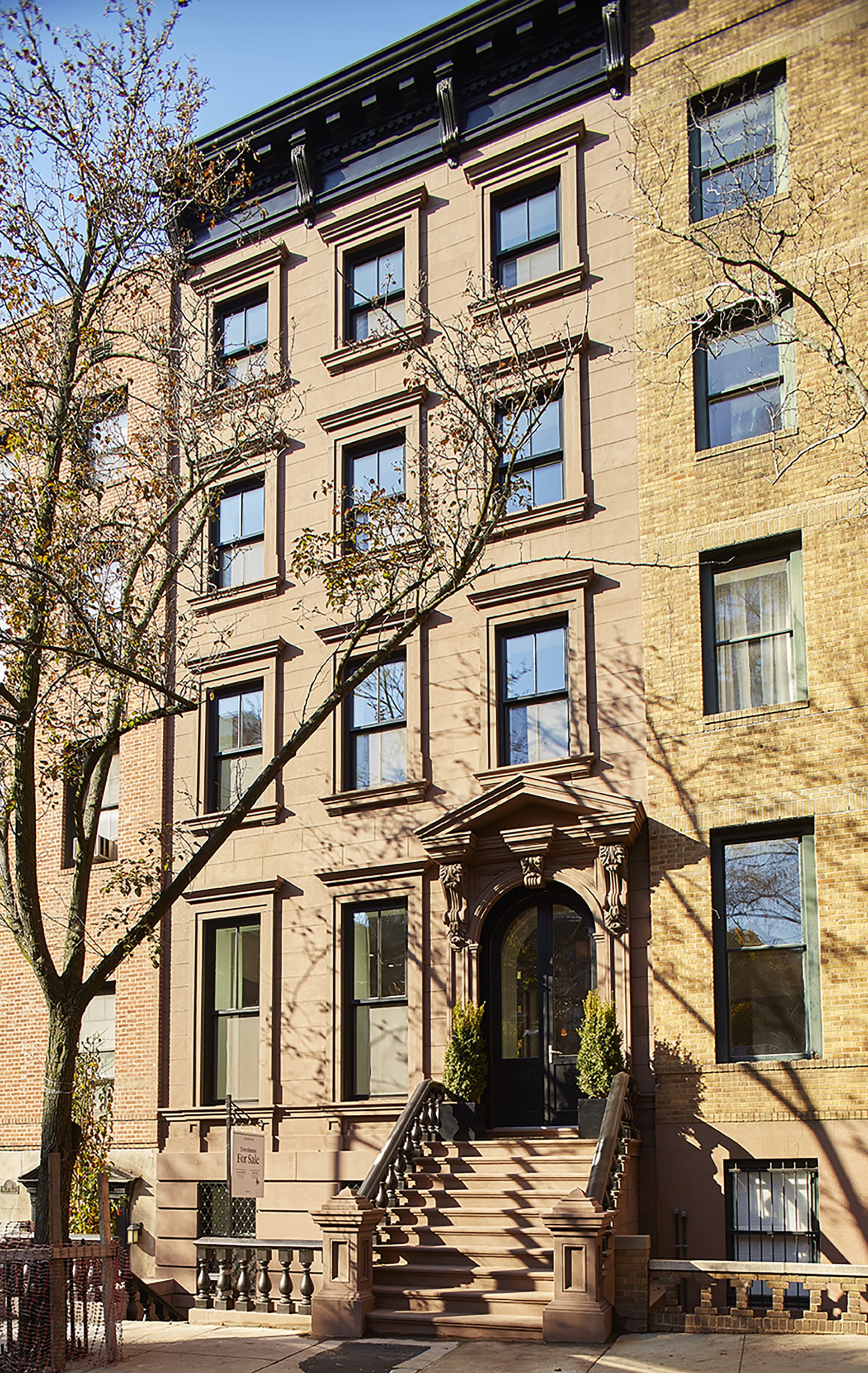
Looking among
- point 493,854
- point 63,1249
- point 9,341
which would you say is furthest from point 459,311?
point 63,1249

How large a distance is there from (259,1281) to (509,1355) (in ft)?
14.9

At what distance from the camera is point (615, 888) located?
1591cm

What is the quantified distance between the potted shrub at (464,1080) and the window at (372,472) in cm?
709

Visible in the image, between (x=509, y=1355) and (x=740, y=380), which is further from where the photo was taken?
(x=740, y=380)

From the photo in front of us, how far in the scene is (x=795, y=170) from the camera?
54.0 feet

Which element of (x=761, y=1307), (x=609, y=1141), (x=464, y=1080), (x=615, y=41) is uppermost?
(x=615, y=41)

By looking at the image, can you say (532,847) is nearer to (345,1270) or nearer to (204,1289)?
(345,1270)

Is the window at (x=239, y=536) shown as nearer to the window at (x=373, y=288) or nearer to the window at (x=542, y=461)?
the window at (x=373, y=288)

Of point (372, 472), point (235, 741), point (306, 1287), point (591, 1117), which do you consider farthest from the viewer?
point (235, 741)

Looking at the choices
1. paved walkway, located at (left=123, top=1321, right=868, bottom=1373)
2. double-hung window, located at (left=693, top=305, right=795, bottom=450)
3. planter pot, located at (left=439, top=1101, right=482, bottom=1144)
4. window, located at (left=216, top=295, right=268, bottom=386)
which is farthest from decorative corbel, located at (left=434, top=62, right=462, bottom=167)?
paved walkway, located at (left=123, top=1321, right=868, bottom=1373)

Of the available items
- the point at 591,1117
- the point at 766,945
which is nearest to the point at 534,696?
the point at 766,945

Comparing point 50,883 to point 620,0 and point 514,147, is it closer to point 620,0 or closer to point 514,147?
point 514,147

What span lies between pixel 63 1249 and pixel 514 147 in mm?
15250

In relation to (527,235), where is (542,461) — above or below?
below
